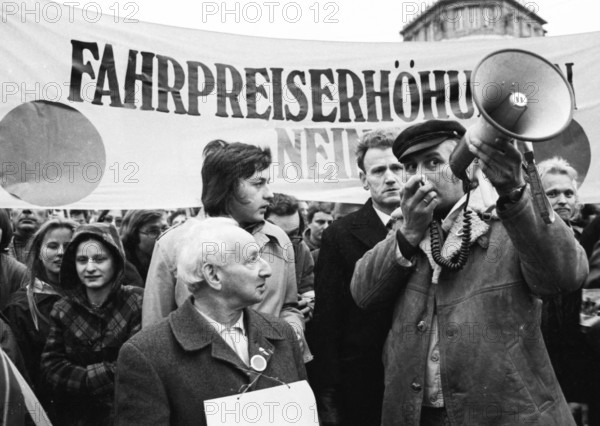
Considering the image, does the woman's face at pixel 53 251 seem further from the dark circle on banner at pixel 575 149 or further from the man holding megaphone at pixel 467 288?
the dark circle on banner at pixel 575 149

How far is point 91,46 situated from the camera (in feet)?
13.9

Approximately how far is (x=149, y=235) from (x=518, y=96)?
10.9 feet

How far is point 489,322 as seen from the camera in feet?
8.63

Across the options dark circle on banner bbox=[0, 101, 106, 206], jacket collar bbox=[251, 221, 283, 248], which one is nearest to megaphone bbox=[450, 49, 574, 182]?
jacket collar bbox=[251, 221, 283, 248]

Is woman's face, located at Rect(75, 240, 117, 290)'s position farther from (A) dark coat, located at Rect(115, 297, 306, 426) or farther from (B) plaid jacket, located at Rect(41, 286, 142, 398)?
(A) dark coat, located at Rect(115, 297, 306, 426)

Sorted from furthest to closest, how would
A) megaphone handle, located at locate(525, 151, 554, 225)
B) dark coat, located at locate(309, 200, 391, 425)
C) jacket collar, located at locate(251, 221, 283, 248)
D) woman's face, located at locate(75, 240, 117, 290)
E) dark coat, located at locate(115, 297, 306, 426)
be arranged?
woman's face, located at locate(75, 240, 117, 290)
jacket collar, located at locate(251, 221, 283, 248)
dark coat, located at locate(309, 200, 391, 425)
dark coat, located at locate(115, 297, 306, 426)
megaphone handle, located at locate(525, 151, 554, 225)

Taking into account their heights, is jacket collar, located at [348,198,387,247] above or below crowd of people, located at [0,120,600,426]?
above

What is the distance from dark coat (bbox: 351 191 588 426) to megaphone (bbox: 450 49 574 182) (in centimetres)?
23

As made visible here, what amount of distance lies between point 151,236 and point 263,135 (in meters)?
1.23

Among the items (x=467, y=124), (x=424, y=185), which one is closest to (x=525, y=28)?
(x=467, y=124)

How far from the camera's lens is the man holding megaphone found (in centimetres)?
246

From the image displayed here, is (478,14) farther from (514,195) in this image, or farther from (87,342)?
(87,342)

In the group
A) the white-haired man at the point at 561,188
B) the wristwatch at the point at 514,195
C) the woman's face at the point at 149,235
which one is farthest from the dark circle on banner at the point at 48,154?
the white-haired man at the point at 561,188

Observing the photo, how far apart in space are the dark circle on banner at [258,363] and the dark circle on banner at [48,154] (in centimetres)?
172
